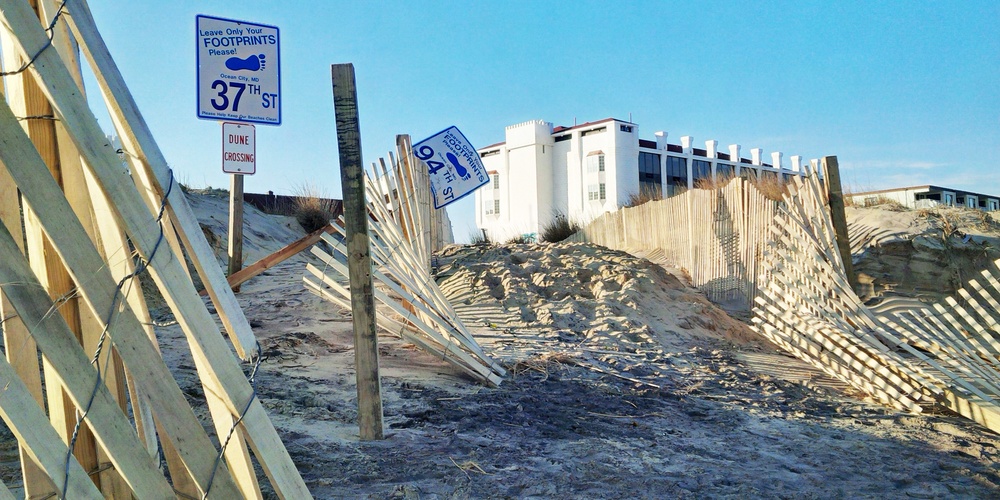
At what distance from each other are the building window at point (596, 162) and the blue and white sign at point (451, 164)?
1420 inches

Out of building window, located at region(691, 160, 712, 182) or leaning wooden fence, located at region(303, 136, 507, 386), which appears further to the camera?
building window, located at region(691, 160, 712, 182)

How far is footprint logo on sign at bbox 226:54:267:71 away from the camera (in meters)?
5.91

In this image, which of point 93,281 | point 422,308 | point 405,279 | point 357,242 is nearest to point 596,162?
point 405,279

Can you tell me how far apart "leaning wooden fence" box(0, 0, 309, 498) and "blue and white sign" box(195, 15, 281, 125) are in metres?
→ 3.88

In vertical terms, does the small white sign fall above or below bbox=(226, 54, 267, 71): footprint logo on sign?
below

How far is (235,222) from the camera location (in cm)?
654

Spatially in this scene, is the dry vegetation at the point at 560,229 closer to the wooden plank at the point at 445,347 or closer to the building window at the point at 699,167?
the wooden plank at the point at 445,347

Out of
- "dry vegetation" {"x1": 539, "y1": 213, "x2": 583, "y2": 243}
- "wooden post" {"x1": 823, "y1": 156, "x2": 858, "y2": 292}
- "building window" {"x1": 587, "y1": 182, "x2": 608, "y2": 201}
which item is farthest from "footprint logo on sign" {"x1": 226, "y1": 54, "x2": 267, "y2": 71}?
"building window" {"x1": 587, "y1": 182, "x2": 608, "y2": 201}

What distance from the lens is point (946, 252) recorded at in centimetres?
848

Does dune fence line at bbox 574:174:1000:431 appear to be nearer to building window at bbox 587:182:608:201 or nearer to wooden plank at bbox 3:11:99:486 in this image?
wooden plank at bbox 3:11:99:486

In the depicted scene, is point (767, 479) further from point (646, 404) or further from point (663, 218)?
point (663, 218)

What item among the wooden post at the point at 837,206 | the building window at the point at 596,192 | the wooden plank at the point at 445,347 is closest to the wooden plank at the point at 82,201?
the wooden plank at the point at 445,347

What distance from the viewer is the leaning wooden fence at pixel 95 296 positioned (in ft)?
5.32

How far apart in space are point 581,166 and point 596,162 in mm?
1326
